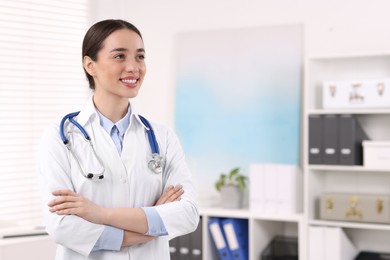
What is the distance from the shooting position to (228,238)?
377cm

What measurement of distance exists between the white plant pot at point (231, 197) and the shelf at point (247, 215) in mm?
65

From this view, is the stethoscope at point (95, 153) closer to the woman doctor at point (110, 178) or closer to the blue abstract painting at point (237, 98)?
the woman doctor at point (110, 178)

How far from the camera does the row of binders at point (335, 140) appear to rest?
11.6 feet

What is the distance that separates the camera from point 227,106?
13.6 ft

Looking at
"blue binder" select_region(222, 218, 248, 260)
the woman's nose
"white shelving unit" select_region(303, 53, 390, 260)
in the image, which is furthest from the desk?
"white shelving unit" select_region(303, 53, 390, 260)

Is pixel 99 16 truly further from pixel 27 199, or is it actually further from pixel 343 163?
pixel 343 163

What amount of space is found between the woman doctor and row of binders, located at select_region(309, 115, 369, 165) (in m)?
1.80

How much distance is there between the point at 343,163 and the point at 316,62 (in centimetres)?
67

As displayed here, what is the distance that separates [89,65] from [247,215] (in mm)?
2036

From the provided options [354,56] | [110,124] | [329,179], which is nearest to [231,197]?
[329,179]

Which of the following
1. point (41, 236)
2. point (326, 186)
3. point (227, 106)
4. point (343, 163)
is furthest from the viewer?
point (227, 106)

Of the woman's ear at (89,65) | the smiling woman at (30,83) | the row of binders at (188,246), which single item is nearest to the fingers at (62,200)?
the woman's ear at (89,65)

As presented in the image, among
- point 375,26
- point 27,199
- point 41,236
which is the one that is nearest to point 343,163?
point 375,26

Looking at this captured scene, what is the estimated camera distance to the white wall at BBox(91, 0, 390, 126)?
3795 mm
